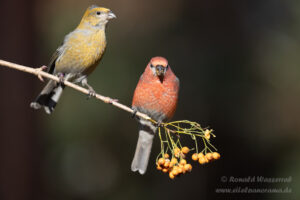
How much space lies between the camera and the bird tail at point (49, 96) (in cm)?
392

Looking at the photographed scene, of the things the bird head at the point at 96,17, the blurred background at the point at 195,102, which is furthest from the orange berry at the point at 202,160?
the blurred background at the point at 195,102

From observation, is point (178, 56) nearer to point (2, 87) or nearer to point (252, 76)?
point (252, 76)

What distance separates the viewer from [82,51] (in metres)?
3.58

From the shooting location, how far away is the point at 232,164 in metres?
8.07

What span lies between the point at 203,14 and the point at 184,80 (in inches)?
81.9

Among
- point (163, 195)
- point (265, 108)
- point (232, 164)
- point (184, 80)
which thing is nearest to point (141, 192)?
point (163, 195)

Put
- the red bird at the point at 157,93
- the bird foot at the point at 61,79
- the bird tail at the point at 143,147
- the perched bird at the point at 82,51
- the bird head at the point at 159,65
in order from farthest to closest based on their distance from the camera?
the bird tail at the point at 143,147 → the red bird at the point at 157,93 → the perched bird at the point at 82,51 → the bird head at the point at 159,65 → the bird foot at the point at 61,79

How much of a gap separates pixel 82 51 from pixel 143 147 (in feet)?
4.08

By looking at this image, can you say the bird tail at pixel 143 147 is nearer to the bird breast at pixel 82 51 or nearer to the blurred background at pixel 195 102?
the bird breast at pixel 82 51

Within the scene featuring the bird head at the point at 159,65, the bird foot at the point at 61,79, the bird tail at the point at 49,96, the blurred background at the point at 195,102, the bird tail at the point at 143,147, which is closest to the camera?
the bird foot at the point at 61,79

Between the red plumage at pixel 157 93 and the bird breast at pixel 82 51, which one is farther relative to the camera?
the red plumage at pixel 157 93

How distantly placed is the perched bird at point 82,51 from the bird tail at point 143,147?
85 centimetres

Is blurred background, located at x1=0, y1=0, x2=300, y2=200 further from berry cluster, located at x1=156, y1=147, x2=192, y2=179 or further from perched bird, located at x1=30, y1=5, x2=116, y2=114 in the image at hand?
berry cluster, located at x1=156, y1=147, x2=192, y2=179

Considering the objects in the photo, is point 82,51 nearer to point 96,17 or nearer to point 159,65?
point 96,17
